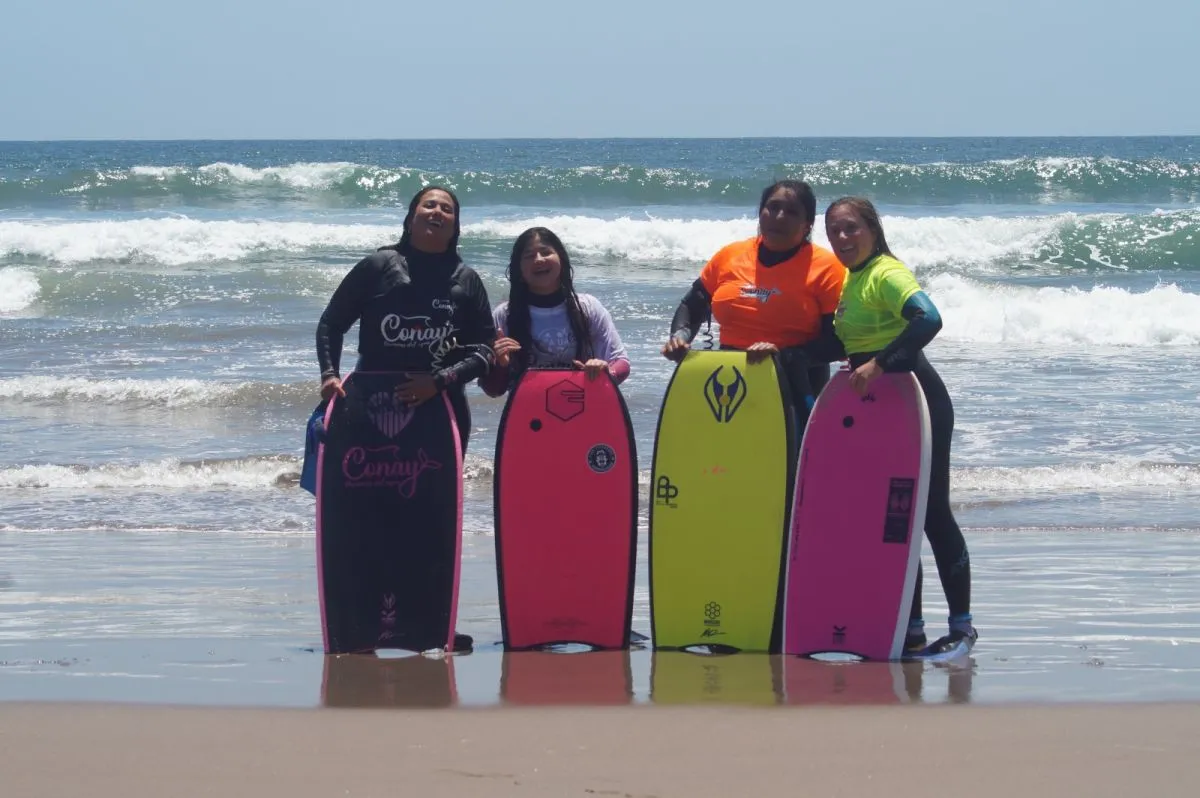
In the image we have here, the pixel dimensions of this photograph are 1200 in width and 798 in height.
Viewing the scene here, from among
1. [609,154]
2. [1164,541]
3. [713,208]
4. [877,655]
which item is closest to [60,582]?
[877,655]

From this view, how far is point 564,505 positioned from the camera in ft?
13.2

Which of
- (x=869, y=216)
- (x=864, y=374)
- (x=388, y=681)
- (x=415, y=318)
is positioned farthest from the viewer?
(x=415, y=318)

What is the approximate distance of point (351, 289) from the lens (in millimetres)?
3904

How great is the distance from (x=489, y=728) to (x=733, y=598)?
110 cm

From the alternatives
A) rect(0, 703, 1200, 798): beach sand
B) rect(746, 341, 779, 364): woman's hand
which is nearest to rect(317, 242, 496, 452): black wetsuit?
rect(746, 341, 779, 364): woman's hand

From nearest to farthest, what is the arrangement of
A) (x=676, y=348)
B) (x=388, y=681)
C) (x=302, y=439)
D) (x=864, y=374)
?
(x=388, y=681), (x=864, y=374), (x=676, y=348), (x=302, y=439)

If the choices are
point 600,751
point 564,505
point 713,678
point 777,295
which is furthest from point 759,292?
point 600,751

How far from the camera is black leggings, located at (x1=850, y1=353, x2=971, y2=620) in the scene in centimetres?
385

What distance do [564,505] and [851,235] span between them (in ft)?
3.78

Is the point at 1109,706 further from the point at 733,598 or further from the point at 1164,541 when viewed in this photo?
the point at 1164,541

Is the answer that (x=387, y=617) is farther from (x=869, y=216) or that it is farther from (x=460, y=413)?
(x=869, y=216)

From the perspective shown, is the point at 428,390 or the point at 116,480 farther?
the point at 116,480

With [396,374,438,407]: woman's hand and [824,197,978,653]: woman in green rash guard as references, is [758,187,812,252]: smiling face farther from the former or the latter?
[396,374,438,407]: woman's hand

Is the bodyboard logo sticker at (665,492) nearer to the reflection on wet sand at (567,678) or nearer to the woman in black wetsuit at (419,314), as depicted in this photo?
the reflection on wet sand at (567,678)
